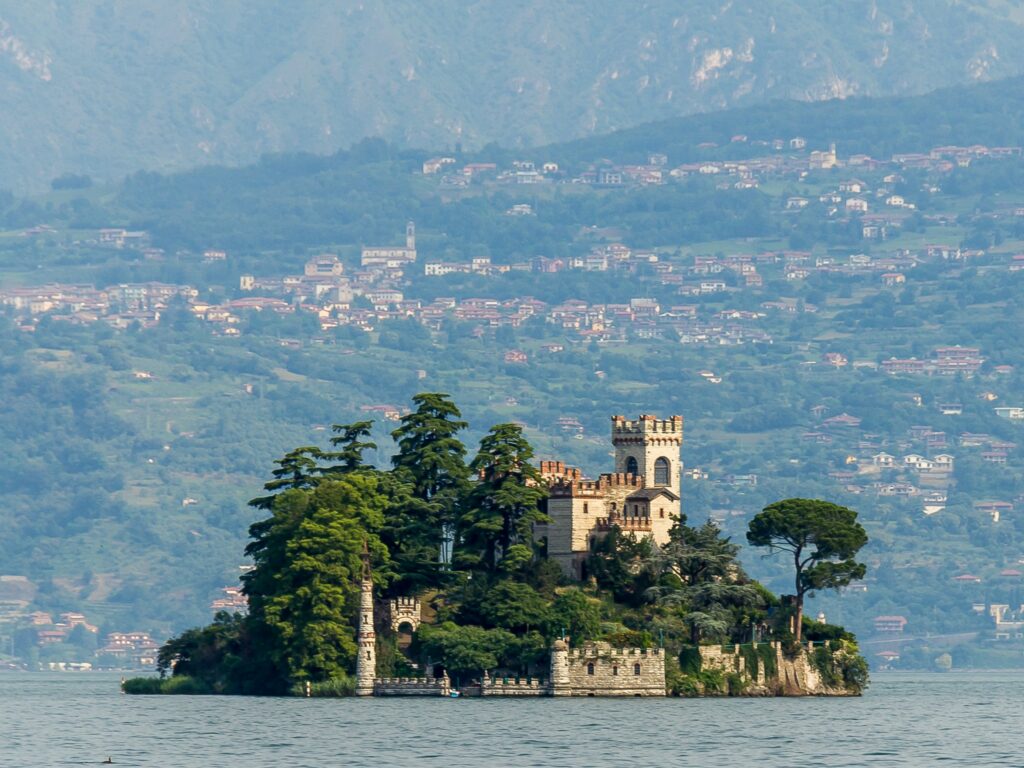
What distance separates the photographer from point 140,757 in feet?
314

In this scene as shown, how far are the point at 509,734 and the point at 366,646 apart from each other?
65.1 feet

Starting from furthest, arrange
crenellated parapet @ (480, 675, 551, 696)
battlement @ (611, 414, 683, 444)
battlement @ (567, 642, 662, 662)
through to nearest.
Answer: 1. battlement @ (611, 414, 683, 444)
2. crenellated parapet @ (480, 675, 551, 696)
3. battlement @ (567, 642, 662, 662)

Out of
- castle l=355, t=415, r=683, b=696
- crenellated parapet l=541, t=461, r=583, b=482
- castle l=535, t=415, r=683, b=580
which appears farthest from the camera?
crenellated parapet l=541, t=461, r=583, b=482

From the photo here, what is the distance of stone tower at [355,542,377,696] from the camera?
121 meters

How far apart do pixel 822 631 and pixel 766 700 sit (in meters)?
7.77

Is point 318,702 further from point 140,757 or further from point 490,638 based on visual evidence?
point 140,757

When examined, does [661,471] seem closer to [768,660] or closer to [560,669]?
[768,660]

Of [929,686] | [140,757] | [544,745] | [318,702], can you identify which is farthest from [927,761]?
[929,686]

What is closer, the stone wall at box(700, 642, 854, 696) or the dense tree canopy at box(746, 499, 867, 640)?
the stone wall at box(700, 642, 854, 696)

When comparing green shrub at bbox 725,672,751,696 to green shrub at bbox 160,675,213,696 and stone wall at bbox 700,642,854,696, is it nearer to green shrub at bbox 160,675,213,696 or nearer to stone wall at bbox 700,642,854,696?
stone wall at bbox 700,642,854,696

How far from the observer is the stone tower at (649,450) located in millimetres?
131875

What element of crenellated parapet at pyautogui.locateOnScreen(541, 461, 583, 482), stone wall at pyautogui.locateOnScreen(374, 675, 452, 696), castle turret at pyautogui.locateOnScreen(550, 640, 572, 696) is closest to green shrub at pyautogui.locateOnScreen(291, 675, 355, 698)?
stone wall at pyautogui.locateOnScreen(374, 675, 452, 696)

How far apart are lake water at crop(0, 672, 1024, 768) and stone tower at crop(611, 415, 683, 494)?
12918mm

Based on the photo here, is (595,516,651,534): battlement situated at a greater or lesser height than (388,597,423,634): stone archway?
greater
